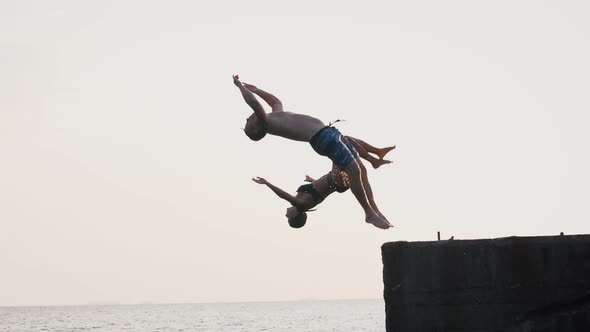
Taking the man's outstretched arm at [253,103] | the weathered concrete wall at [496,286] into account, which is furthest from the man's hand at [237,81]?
the weathered concrete wall at [496,286]

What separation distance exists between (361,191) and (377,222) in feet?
1.14

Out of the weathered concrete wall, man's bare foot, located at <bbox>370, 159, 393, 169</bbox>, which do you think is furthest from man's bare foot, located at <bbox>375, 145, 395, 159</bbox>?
the weathered concrete wall

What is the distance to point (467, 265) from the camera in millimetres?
9375

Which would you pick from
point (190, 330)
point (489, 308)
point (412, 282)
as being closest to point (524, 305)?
point (489, 308)

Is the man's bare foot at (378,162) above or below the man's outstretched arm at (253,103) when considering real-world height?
below

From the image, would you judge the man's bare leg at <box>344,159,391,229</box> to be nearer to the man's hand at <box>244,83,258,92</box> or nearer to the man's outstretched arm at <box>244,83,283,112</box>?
the man's outstretched arm at <box>244,83,283,112</box>

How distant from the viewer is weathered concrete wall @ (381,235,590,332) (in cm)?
923

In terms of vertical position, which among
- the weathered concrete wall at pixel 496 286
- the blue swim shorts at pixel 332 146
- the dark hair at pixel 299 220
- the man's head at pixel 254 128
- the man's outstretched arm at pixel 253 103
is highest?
the man's outstretched arm at pixel 253 103

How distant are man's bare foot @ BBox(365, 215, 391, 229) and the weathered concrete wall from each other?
885 mm

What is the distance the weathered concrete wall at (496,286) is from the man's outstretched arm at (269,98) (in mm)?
2196

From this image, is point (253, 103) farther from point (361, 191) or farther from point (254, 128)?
point (361, 191)

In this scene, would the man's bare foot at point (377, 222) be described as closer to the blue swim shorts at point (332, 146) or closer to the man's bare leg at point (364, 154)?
the blue swim shorts at point (332, 146)

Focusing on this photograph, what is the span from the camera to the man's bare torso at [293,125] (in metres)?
10.4

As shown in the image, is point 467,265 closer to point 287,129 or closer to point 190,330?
point 287,129
